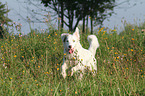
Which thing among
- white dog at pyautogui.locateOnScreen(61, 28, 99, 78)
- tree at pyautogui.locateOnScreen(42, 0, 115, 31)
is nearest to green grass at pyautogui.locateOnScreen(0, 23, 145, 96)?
white dog at pyautogui.locateOnScreen(61, 28, 99, 78)

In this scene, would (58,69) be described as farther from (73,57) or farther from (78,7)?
(78,7)

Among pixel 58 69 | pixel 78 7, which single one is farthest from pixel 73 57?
pixel 78 7

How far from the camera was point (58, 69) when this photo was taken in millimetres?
4094

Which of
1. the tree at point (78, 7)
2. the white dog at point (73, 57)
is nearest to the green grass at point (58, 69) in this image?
the white dog at point (73, 57)

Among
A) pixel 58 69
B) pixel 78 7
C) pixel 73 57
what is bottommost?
pixel 58 69

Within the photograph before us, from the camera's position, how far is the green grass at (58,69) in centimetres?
300

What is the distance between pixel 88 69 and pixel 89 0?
1112 cm

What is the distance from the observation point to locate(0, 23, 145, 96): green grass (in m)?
3.00

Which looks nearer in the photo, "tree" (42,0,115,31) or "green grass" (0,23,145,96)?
"green grass" (0,23,145,96)

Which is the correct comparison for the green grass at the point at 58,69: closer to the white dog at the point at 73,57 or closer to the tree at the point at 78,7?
the white dog at the point at 73,57

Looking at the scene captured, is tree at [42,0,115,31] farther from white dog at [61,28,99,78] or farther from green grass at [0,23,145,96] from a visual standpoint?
white dog at [61,28,99,78]

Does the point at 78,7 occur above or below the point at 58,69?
above

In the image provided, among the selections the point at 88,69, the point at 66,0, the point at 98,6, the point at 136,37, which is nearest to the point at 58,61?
the point at 88,69

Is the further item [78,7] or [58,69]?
[78,7]
